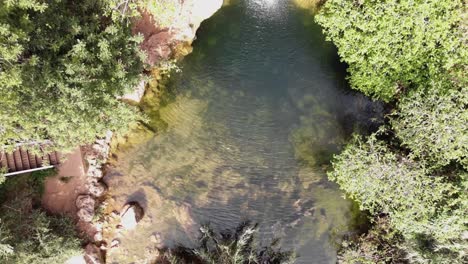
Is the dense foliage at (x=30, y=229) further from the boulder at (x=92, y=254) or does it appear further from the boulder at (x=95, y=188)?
the boulder at (x=95, y=188)

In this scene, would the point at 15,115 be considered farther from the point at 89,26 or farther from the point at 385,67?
the point at 385,67

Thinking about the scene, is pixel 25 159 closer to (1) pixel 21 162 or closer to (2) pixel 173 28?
(1) pixel 21 162

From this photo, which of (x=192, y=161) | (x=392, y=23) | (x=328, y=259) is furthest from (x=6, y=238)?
(x=392, y=23)

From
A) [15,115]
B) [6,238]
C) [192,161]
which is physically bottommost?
[6,238]

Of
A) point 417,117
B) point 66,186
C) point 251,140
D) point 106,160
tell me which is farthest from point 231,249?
point 417,117

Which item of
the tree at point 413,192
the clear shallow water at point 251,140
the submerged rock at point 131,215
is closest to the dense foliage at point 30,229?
the submerged rock at point 131,215
